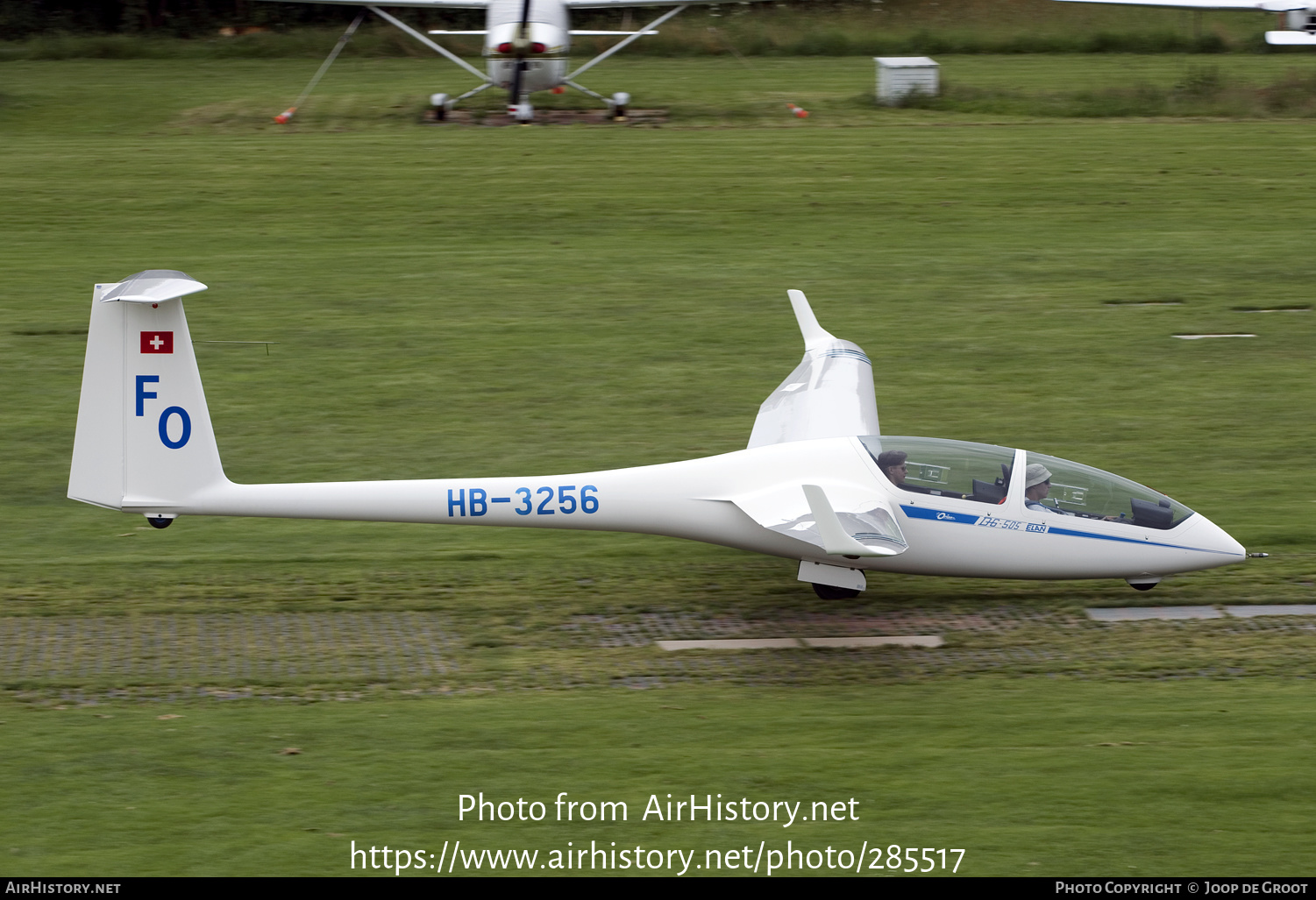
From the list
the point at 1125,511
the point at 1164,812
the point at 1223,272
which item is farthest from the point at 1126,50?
the point at 1164,812

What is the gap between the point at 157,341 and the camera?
12289 mm

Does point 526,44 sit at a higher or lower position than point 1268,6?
lower

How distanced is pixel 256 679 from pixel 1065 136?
2941 cm

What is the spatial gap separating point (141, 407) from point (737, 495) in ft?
17.8

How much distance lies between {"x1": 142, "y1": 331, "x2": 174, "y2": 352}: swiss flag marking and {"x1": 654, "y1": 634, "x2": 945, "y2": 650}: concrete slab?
202 inches

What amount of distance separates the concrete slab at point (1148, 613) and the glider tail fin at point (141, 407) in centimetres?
851

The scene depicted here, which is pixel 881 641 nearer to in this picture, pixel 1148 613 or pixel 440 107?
pixel 1148 613

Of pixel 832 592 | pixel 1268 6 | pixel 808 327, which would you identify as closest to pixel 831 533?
pixel 832 592

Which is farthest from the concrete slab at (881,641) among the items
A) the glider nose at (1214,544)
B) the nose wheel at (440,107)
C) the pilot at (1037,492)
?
the nose wheel at (440,107)

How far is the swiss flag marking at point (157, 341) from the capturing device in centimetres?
1227

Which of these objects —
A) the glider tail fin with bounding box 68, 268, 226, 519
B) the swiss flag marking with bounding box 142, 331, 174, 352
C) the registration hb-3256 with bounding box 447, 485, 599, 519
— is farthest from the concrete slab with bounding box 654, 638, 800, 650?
the swiss flag marking with bounding box 142, 331, 174, 352

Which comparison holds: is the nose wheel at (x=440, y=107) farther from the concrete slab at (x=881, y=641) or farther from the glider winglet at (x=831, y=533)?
the glider winglet at (x=831, y=533)

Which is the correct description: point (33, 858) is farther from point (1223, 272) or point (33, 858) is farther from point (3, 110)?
point (3, 110)

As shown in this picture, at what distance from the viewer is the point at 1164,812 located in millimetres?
9977
